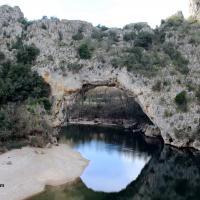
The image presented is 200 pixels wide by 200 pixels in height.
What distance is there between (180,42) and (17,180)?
4677 centimetres

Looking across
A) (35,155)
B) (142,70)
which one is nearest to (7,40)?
(142,70)

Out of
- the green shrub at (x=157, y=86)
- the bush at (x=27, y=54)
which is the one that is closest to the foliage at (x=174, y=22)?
the green shrub at (x=157, y=86)

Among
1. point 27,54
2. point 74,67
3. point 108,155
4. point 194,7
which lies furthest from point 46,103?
point 194,7

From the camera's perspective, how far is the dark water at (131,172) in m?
36.9

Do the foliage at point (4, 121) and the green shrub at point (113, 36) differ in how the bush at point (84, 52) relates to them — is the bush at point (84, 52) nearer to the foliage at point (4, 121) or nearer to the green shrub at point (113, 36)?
the green shrub at point (113, 36)

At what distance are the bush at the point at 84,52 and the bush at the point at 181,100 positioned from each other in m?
15.4

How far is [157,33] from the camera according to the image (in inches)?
3088

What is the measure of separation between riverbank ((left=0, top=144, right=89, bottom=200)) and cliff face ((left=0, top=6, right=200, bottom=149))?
1414 centimetres

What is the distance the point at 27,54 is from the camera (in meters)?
66.2

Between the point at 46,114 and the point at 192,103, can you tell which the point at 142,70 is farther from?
the point at 46,114

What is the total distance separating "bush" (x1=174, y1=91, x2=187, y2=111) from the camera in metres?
63.5

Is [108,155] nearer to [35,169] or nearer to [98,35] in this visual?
[35,169]

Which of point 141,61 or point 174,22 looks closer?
point 141,61

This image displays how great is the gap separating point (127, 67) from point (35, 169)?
28.3 m
